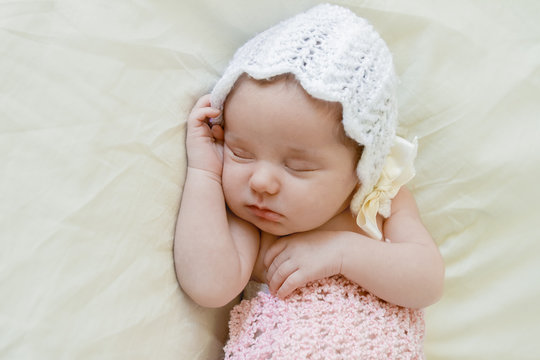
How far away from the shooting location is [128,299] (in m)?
0.78

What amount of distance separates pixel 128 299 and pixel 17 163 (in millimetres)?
248

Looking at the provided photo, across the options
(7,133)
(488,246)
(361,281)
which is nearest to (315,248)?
(361,281)

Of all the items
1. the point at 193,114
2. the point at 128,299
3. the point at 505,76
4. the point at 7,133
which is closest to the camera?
the point at 7,133

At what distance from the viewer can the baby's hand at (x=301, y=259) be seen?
93 centimetres

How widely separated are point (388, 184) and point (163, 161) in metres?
0.42

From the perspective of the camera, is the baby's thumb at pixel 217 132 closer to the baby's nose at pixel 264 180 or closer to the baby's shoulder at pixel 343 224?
the baby's nose at pixel 264 180

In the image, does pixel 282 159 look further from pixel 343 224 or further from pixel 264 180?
pixel 343 224

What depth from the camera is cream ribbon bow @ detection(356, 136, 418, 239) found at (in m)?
0.99

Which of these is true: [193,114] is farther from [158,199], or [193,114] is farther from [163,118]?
[158,199]

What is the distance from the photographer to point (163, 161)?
87 cm

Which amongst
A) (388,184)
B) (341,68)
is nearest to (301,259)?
(388,184)

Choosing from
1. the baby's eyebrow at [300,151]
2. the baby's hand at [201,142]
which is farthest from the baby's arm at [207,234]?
the baby's eyebrow at [300,151]

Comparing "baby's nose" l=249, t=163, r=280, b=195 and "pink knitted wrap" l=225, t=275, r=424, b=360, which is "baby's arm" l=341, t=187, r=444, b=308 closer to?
"pink knitted wrap" l=225, t=275, r=424, b=360

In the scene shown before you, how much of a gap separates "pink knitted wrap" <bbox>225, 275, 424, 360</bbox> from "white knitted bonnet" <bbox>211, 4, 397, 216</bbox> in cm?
19
